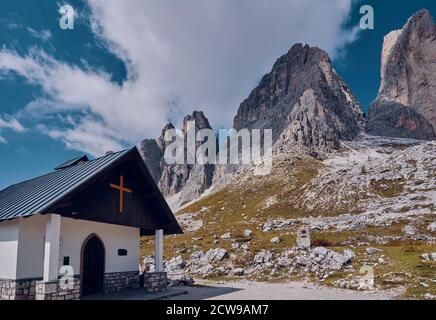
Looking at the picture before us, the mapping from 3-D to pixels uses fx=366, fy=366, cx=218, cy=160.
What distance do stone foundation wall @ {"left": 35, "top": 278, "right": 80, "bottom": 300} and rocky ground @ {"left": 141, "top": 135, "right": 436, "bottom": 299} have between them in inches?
446

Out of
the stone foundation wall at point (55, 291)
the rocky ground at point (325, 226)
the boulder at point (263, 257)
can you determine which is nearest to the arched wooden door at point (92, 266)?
the stone foundation wall at point (55, 291)

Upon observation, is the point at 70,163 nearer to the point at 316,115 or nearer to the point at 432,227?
the point at 432,227

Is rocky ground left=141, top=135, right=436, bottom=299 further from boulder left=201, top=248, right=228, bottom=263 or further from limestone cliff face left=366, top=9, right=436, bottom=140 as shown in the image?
limestone cliff face left=366, top=9, right=436, bottom=140

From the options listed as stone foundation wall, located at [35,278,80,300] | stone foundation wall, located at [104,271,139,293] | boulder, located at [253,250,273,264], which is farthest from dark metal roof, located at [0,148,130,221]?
boulder, located at [253,250,273,264]

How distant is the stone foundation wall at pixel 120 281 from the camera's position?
20125 mm

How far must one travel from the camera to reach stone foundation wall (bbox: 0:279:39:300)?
50.5ft

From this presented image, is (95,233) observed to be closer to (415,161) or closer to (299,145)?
(415,161)

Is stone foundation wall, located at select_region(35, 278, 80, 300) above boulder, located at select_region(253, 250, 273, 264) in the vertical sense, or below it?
above

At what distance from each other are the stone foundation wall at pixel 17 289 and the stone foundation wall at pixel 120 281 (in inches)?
178

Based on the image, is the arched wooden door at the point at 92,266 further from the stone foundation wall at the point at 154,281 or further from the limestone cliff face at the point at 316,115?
the limestone cliff face at the point at 316,115

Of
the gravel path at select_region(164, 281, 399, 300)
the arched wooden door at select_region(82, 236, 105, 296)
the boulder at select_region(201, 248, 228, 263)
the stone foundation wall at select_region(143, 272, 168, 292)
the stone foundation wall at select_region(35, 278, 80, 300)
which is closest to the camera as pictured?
the stone foundation wall at select_region(35, 278, 80, 300)

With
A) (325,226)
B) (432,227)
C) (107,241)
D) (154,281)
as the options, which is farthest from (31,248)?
(432,227)
